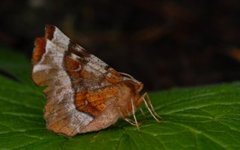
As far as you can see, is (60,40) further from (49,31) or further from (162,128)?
(162,128)

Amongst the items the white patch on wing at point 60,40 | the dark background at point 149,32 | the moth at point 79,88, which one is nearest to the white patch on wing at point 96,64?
the moth at point 79,88

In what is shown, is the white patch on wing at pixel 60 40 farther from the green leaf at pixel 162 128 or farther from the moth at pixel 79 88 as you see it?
the green leaf at pixel 162 128

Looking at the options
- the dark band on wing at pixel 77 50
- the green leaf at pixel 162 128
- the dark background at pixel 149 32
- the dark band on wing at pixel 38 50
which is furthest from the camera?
the dark background at pixel 149 32

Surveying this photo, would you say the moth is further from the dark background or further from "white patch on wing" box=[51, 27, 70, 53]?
the dark background

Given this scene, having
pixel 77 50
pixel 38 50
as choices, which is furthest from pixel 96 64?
pixel 38 50

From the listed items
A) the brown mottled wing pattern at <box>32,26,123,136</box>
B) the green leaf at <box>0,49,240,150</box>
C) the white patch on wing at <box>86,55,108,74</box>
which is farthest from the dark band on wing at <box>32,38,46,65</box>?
the green leaf at <box>0,49,240,150</box>
